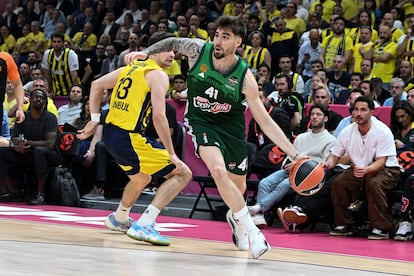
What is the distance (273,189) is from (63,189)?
11.4ft

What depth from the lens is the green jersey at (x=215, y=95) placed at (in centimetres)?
736

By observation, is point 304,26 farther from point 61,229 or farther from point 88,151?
point 61,229

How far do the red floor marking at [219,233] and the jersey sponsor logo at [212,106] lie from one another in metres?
1.64

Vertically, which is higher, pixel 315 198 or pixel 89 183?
pixel 315 198

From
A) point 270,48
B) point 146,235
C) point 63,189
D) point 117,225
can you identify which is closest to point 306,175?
point 146,235

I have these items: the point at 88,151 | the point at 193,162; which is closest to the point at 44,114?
the point at 88,151

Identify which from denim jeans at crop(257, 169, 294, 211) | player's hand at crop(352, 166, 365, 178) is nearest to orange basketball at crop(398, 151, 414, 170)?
player's hand at crop(352, 166, 365, 178)

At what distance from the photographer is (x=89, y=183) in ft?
43.0

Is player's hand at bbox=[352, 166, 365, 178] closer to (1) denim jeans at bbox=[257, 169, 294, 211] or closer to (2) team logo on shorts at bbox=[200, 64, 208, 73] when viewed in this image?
(1) denim jeans at bbox=[257, 169, 294, 211]

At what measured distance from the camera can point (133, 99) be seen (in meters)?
8.04

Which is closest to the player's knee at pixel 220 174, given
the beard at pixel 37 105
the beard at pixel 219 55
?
the beard at pixel 219 55

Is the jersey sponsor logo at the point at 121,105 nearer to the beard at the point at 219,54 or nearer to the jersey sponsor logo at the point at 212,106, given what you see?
the jersey sponsor logo at the point at 212,106

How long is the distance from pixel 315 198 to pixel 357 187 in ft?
1.79

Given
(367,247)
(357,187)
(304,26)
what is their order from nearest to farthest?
(367,247) < (357,187) < (304,26)
